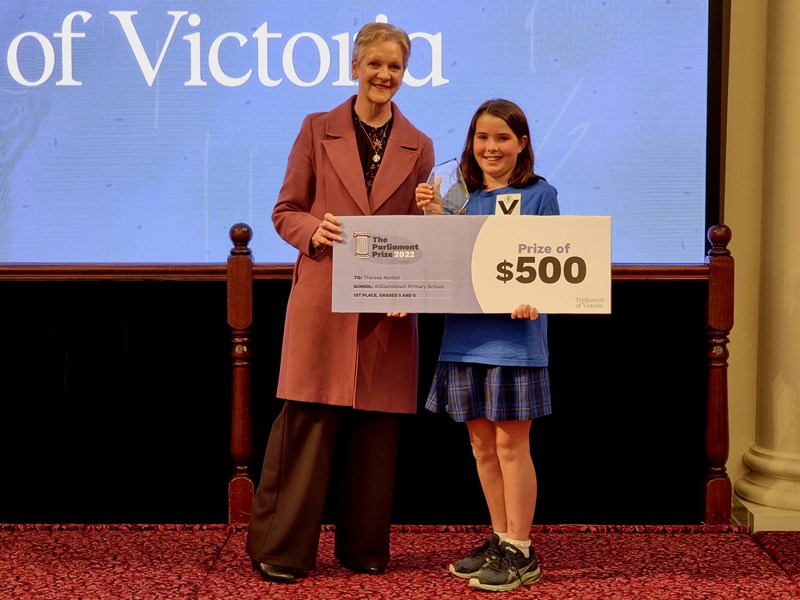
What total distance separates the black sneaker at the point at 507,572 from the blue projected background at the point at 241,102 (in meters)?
1.26

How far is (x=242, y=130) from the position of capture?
341 centimetres

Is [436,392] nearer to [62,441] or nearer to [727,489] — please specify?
[727,489]

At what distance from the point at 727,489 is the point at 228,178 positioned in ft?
6.38

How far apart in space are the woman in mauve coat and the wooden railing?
52 cm

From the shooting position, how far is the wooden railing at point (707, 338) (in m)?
3.11

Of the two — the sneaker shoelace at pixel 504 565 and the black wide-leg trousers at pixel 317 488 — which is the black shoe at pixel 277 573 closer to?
the black wide-leg trousers at pixel 317 488

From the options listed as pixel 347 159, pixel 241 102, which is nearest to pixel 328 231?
pixel 347 159

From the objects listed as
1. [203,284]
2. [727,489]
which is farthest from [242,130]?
[727,489]

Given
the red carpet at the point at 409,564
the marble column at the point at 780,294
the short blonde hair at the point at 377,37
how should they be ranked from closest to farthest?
the short blonde hair at the point at 377,37 < the red carpet at the point at 409,564 < the marble column at the point at 780,294

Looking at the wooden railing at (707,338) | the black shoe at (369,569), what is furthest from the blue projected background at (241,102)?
the black shoe at (369,569)

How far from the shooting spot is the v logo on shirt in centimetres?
249

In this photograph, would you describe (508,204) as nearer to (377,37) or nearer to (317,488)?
(377,37)

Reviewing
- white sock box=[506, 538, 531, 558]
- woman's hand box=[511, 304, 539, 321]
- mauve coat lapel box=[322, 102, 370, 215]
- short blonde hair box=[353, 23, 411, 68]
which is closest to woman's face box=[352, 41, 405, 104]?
short blonde hair box=[353, 23, 411, 68]

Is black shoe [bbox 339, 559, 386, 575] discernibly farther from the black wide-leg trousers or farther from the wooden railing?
the wooden railing
